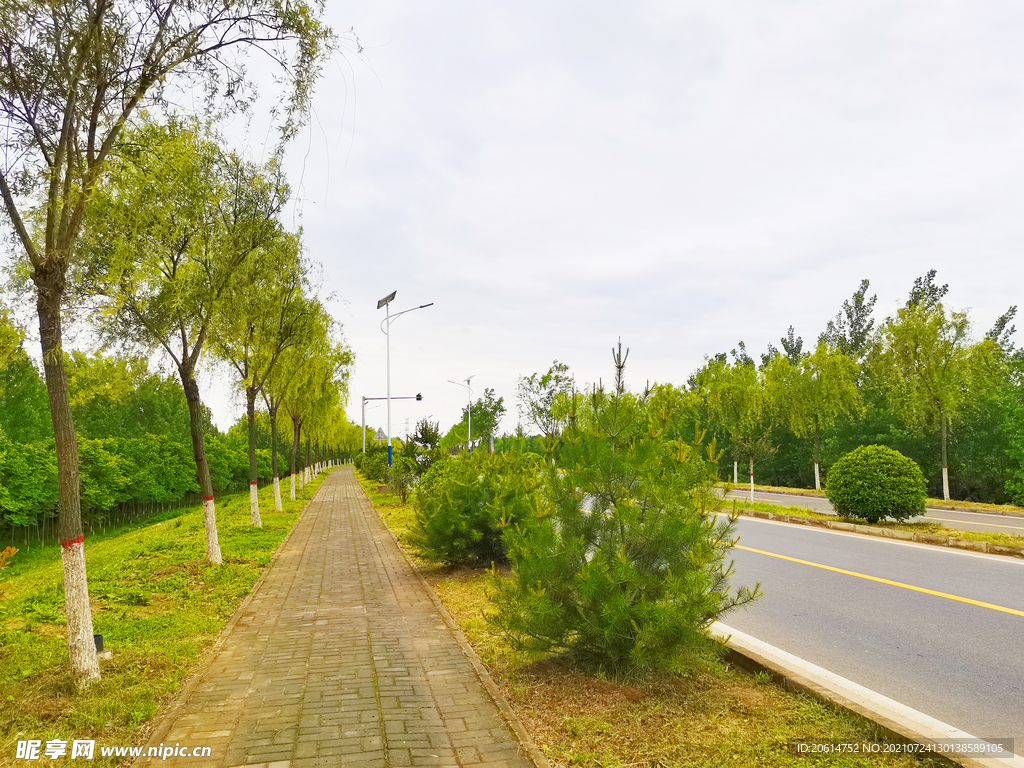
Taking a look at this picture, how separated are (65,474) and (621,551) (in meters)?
4.59

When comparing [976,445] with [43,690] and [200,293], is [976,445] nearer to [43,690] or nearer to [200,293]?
[200,293]

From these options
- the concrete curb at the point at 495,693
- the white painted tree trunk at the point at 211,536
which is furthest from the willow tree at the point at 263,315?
the concrete curb at the point at 495,693

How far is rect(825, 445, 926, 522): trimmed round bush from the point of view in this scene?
43.9 ft

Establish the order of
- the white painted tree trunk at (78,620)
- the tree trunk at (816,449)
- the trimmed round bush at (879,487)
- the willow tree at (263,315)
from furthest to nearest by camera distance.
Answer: the tree trunk at (816,449), the trimmed round bush at (879,487), the willow tree at (263,315), the white painted tree trunk at (78,620)

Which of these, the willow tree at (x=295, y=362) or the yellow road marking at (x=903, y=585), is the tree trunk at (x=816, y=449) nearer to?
the yellow road marking at (x=903, y=585)

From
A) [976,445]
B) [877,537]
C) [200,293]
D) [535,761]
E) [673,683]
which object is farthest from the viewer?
[976,445]

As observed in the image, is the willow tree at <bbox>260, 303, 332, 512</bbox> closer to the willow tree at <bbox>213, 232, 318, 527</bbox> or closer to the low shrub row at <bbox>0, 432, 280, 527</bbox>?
the willow tree at <bbox>213, 232, 318, 527</bbox>

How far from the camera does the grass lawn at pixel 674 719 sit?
348 cm

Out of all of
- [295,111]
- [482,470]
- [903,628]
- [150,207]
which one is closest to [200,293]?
[150,207]

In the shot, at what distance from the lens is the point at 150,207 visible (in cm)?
799

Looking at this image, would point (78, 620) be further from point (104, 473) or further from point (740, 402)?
point (740, 402)

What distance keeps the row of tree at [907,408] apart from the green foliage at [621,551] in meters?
14.2

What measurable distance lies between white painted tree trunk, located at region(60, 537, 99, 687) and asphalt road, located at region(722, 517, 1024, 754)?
17.5 ft

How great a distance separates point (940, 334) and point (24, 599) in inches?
1177
